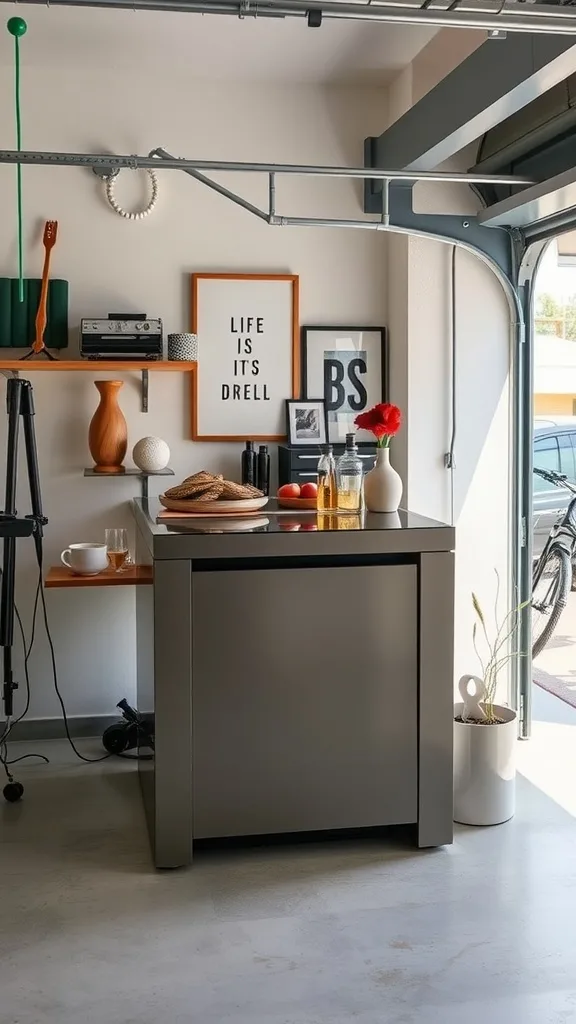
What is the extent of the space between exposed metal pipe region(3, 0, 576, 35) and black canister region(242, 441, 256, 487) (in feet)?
7.53

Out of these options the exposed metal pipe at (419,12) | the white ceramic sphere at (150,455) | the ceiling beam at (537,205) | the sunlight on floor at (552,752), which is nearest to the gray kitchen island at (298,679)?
the sunlight on floor at (552,752)

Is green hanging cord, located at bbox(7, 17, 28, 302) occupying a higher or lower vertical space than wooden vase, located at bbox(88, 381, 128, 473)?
higher

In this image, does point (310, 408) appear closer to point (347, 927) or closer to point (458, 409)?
point (458, 409)

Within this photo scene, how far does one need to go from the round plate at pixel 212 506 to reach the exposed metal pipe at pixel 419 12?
1546 mm

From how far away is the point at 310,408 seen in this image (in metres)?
4.75

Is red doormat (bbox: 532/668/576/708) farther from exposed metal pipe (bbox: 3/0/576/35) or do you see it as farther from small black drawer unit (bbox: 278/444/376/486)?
exposed metal pipe (bbox: 3/0/576/35)

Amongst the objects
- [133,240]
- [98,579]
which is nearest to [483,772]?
[98,579]

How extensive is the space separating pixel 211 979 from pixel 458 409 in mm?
2718

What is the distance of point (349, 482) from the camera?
3641mm

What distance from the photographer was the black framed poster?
4758 millimetres

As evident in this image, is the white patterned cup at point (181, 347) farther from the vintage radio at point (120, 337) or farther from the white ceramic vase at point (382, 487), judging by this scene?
the white ceramic vase at point (382, 487)

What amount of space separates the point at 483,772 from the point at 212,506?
1262 mm

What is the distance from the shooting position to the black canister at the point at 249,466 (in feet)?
15.1

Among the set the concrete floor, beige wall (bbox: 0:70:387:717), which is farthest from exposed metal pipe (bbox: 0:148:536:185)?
the concrete floor
